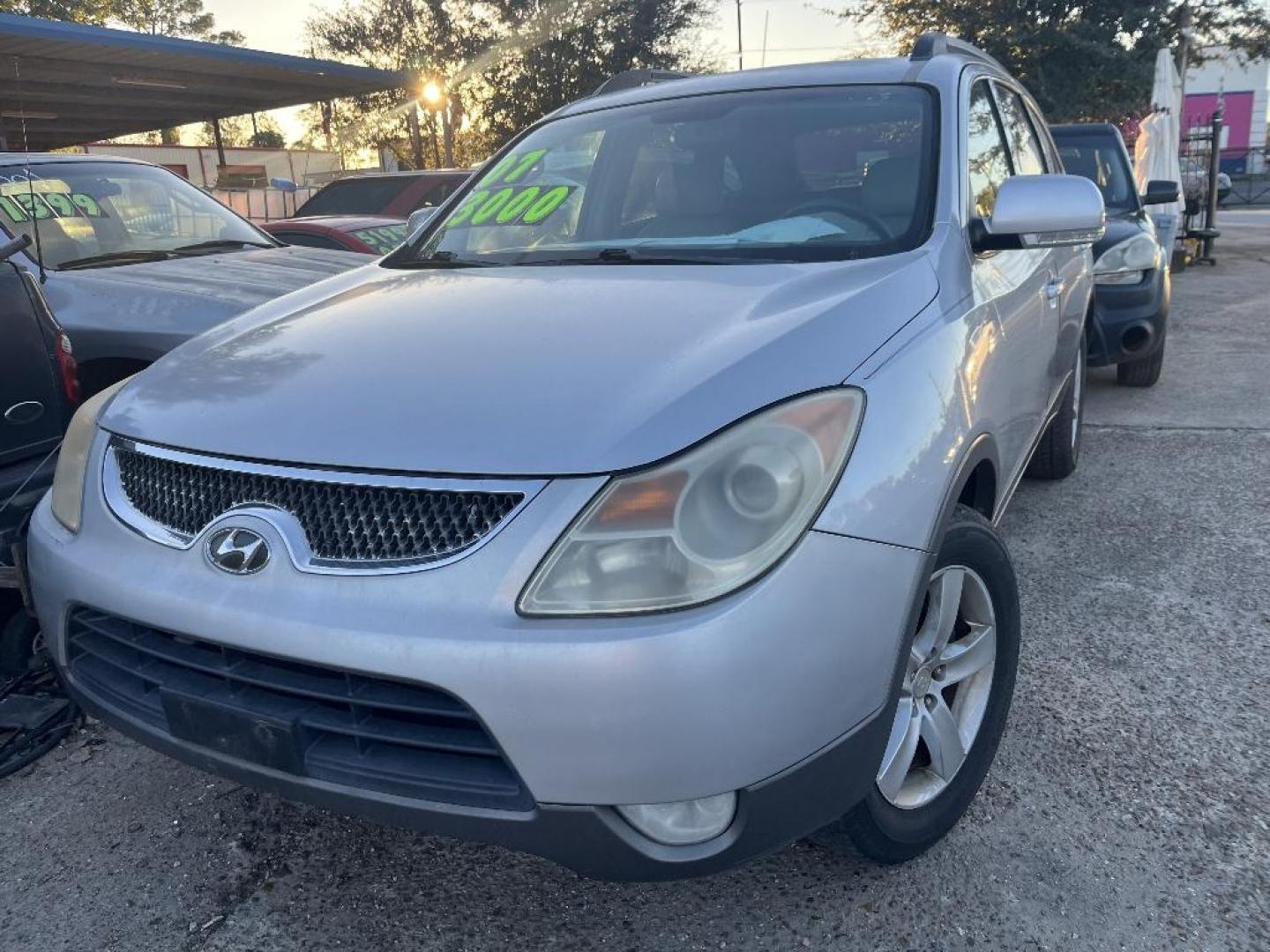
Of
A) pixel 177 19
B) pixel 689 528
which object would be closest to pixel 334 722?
pixel 689 528

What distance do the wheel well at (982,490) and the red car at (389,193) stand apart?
7.00 metres

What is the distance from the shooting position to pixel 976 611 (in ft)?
7.25

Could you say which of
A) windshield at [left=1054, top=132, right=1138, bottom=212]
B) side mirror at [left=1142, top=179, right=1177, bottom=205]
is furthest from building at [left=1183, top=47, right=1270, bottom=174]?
side mirror at [left=1142, top=179, right=1177, bottom=205]

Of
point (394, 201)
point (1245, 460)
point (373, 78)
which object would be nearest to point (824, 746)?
point (1245, 460)

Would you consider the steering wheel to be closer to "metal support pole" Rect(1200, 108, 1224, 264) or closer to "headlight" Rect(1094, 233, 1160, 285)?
"headlight" Rect(1094, 233, 1160, 285)

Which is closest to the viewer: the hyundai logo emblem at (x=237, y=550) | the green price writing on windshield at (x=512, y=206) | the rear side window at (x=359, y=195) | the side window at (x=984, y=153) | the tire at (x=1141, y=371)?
the hyundai logo emblem at (x=237, y=550)

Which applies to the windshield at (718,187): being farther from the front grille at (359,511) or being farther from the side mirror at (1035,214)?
the front grille at (359,511)

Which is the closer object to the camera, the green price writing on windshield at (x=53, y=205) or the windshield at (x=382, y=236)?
the green price writing on windshield at (x=53, y=205)

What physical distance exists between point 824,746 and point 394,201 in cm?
842

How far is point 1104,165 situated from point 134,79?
31.3 feet

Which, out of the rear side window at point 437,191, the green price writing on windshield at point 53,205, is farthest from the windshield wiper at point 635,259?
the rear side window at point 437,191

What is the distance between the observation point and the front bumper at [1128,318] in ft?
19.0

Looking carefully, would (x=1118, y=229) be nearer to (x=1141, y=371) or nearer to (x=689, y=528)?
(x=1141, y=371)

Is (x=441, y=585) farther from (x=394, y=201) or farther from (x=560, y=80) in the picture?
(x=560, y=80)
